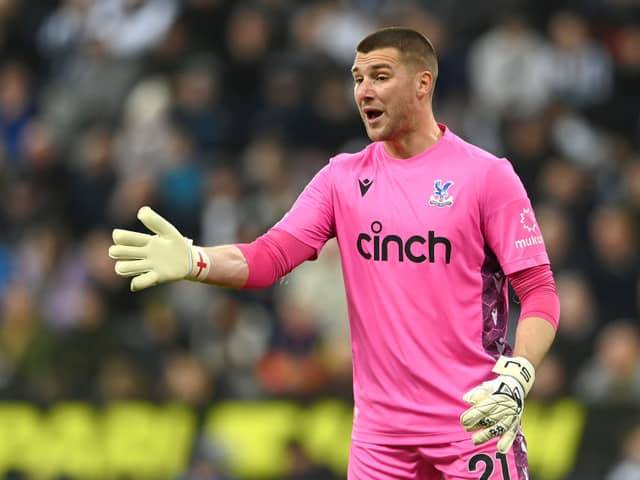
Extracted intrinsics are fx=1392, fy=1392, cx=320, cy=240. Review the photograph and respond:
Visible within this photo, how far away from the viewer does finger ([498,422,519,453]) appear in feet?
16.8

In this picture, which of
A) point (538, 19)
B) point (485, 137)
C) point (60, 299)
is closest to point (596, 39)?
point (538, 19)

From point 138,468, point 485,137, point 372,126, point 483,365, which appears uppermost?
point 485,137

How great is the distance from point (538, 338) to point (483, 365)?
0.32 metres

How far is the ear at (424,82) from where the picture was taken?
226 inches

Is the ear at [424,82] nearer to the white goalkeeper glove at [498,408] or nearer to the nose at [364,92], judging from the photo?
the nose at [364,92]

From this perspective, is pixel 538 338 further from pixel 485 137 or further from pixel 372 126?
pixel 485 137

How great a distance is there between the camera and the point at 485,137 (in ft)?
41.3

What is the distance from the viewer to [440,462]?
5543 millimetres

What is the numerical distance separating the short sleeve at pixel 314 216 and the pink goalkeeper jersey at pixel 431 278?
0.02 m

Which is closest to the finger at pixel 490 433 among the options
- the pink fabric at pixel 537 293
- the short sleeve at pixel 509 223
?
the pink fabric at pixel 537 293

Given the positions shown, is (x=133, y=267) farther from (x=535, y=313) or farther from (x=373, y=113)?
(x=535, y=313)

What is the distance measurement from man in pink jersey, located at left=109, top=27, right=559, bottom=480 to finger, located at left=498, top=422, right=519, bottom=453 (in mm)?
216

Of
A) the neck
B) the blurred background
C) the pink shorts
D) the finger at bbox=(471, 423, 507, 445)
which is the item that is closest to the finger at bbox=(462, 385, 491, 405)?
the finger at bbox=(471, 423, 507, 445)

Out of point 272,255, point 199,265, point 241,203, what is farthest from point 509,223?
point 241,203
